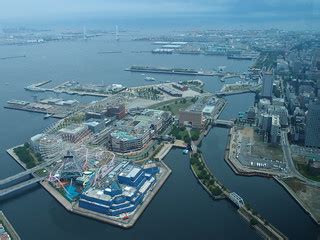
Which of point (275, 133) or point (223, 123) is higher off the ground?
point (275, 133)

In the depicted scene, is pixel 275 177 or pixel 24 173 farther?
pixel 24 173

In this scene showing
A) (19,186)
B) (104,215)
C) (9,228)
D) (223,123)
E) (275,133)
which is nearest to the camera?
(9,228)

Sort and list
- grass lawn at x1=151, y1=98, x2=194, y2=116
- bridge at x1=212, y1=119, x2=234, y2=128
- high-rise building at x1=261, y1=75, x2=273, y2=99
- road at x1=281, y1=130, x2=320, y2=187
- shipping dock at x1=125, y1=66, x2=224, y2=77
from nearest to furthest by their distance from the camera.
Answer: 1. road at x1=281, y1=130, x2=320, y2=187
2. bridge at x1=212, y1=119, x2=234, y2=128
3. grass lawn at x1=151, y1=98, x2=194, y2=116
4. high-rise building at x1=261, y1=75, x2=273, y2=99
5. shipping dock at x1=125, y1=66, x2=224, y2=77

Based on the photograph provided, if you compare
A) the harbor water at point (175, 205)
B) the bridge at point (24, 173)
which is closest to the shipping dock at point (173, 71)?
the harbor water at point (175, 205)

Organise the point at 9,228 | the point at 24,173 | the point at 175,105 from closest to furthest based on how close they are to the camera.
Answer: the point at 9,228
the point at 24,173
the point at 175,105

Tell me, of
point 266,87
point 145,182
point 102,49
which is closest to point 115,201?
point 145,182

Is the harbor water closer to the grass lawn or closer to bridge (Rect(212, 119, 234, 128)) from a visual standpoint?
bridge (Rect(212, 119, 234, 128))

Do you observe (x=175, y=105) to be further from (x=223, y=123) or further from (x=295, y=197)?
(x=295, y=197)

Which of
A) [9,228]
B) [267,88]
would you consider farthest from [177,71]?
[9,228]

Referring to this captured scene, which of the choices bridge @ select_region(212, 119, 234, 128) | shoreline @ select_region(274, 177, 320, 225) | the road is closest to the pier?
bridge @ select_region(212, 119, 234, 128)
